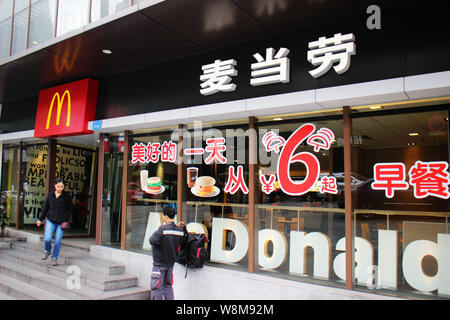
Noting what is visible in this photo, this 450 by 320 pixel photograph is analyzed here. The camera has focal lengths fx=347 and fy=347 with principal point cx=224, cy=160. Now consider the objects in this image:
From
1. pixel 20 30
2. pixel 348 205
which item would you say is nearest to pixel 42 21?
pixel 20 30

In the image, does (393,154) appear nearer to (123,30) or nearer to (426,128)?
(426,128)

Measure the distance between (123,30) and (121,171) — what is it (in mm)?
3109

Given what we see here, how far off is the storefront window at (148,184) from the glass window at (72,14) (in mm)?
2340

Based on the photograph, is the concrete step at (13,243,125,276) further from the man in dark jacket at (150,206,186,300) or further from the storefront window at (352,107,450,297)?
the storefront window at (352,107,450,297)

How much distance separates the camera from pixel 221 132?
6008mm

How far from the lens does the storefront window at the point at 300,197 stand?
16.0ft

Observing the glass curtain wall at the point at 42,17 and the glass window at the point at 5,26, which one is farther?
the glass window at the point at 5,26

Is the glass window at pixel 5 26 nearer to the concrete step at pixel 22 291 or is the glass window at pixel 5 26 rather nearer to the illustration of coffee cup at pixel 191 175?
the concrete step at pixel 22 291

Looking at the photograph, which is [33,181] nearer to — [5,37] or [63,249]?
[63,249]

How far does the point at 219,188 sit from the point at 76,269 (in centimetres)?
311

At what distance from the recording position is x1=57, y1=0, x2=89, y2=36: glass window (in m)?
6.25

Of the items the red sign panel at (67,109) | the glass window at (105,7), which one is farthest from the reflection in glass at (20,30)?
the glass window at (105,7)
